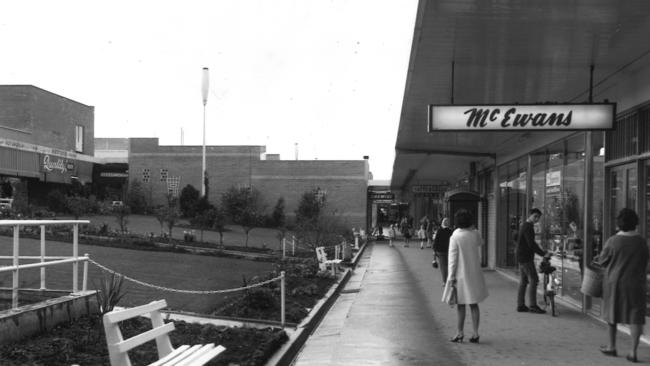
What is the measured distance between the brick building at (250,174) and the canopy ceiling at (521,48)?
43.4 m

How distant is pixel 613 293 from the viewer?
22.6 ft

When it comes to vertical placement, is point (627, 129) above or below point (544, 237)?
above

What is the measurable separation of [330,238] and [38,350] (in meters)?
19.9

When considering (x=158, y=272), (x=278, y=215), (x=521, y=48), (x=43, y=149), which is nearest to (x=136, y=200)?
(x=43, y=149)

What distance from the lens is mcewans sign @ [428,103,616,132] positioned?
28.6 feet

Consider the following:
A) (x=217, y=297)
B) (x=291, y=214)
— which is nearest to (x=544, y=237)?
(x=217, y=297)

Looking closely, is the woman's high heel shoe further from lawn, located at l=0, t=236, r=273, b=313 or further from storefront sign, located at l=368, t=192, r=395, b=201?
storefront sign, located at l=368, t=192, r=395, b=201

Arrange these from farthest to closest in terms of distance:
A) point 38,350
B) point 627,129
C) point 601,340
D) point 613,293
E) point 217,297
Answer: point 217,297, point 627,129, point 601,340, point 613,293, point 38,350

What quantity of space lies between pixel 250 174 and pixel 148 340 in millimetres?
53645

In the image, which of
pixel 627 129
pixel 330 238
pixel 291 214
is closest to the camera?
pixel 627 129

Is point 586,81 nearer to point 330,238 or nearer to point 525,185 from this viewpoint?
point 525,185

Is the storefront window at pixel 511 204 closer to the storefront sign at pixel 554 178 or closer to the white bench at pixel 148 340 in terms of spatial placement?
the storefront sign at pixel 554 178

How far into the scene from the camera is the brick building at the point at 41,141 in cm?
4484

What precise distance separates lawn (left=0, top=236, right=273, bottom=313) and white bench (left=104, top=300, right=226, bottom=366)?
196 inches
